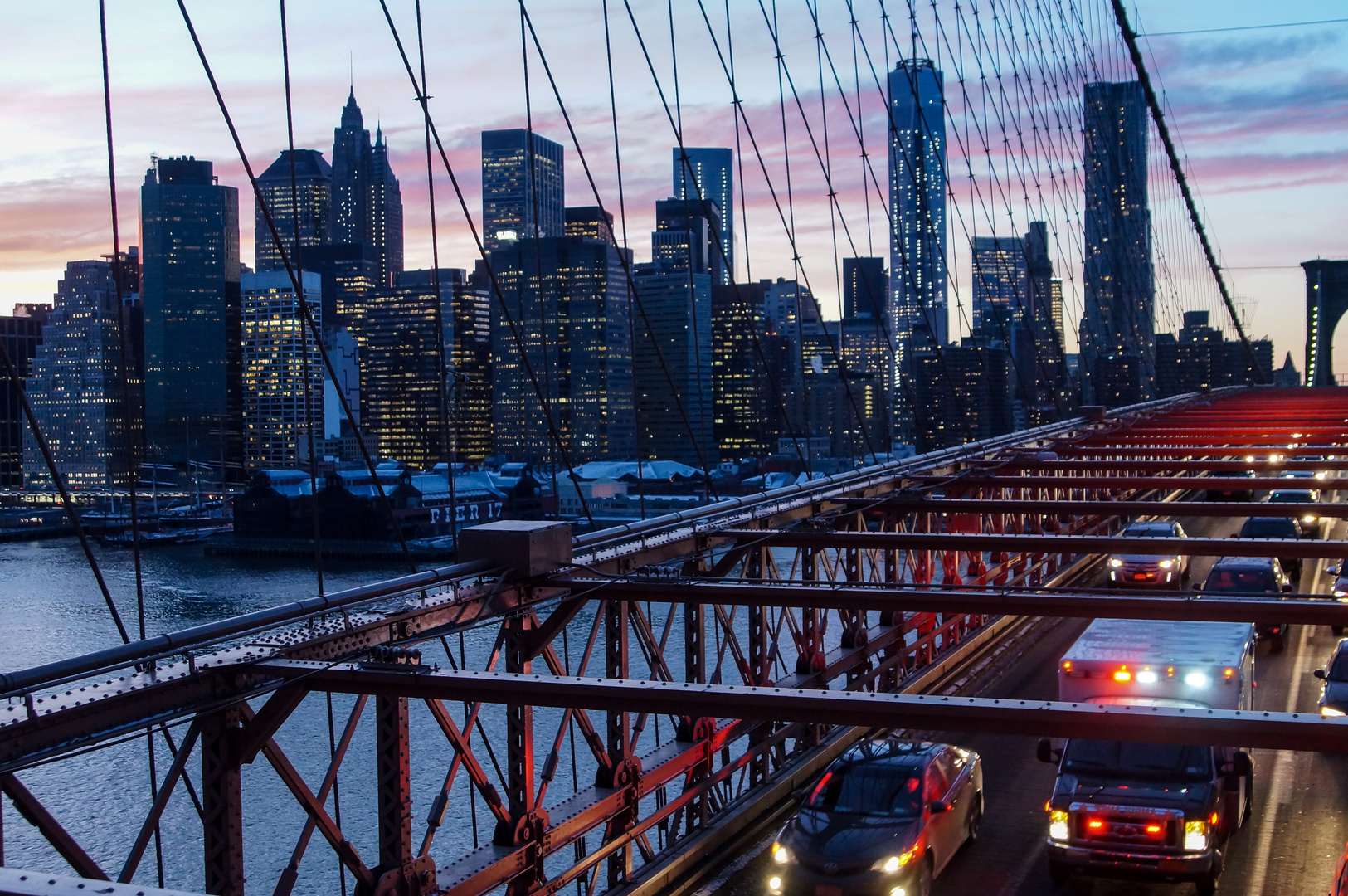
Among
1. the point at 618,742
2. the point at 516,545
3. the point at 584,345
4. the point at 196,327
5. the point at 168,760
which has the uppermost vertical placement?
the point at 196,327

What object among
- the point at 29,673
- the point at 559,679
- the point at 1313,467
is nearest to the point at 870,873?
the point at 559,679

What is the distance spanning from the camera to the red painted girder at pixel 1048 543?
10766 millimetres

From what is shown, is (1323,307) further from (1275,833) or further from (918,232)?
(1275,833)

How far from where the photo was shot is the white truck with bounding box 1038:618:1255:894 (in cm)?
1059

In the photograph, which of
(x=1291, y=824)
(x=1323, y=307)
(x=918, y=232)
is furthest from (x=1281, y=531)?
(x=918, y=232)

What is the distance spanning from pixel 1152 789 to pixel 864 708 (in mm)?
6704

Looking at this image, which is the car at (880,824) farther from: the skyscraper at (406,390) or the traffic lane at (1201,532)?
the skyscraper at (406,390)

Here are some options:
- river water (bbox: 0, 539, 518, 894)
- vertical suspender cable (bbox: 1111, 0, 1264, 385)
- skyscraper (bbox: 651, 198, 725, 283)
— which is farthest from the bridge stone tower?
river water (bbox: 0, 539, 518, 894)

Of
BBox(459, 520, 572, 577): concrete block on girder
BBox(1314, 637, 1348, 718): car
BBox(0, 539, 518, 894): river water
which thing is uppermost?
BBox(459, 520, 572, 577): concrete block on girder

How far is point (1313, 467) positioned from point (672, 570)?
40.1 ft

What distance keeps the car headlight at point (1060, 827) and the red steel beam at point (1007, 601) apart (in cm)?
300

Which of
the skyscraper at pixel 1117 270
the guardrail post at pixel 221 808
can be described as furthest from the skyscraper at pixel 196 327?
the skyscraper at pixel 1117 270

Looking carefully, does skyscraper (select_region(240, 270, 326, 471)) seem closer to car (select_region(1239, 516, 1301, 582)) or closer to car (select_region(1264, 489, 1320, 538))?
car (select_region(1239, 516, 1301, 582))

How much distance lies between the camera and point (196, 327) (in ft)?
111
